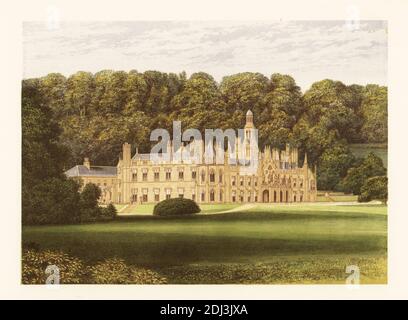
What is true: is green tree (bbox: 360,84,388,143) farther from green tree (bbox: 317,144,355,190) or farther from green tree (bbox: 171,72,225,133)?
green tree (bbox: 171,72,225,133)

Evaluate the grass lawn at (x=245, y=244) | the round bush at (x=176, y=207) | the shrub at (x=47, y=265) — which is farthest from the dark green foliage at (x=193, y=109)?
the shrub at (x=47, y=265)

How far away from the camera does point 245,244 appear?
1566 cm

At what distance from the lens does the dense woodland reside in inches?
621

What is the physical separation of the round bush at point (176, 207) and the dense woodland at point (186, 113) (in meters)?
0.94

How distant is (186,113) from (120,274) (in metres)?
A: 2.68

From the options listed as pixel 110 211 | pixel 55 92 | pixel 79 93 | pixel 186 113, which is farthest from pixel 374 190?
pixel 55 92

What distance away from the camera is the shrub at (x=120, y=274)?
15641 mm

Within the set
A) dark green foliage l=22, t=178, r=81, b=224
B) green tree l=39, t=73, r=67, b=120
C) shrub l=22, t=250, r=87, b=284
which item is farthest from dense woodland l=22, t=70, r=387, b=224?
shrub l=22, t=250, r=87, b=284

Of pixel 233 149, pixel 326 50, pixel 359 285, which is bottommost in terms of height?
pixel 359 285

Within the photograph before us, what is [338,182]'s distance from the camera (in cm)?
1591

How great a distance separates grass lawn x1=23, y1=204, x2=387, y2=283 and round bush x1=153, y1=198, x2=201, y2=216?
0.11 m

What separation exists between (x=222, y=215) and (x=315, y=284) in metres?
1.77
